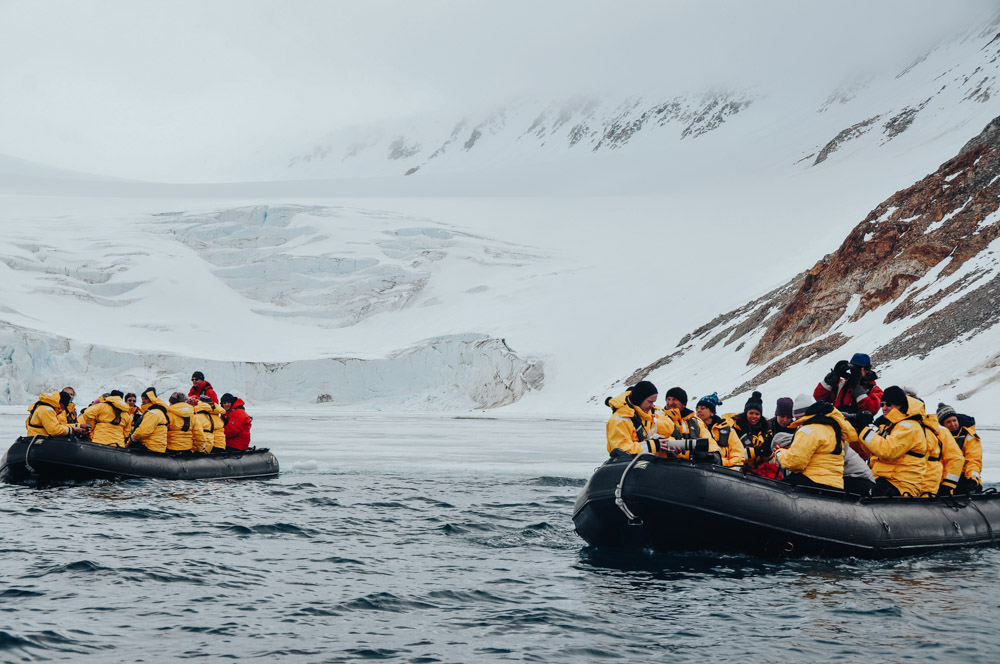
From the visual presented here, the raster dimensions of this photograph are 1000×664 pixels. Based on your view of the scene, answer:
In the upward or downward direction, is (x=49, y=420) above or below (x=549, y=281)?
below

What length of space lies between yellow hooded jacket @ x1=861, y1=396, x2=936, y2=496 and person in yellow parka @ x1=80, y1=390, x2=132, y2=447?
11.6 metres

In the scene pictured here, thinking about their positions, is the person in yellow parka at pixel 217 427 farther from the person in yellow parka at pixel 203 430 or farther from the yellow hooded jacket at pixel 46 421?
the yellow hooded jacket at pixel 46 421

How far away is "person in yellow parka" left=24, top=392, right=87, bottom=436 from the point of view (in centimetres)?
1561

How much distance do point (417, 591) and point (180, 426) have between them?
29.2ft

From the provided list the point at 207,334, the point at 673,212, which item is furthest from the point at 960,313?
the point at 673,212

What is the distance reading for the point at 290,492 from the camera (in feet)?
51.7

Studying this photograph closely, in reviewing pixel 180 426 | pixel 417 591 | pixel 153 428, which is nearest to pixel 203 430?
pixel 180 426

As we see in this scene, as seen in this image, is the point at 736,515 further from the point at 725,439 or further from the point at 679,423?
the point at 725,439

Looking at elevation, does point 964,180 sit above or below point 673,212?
below

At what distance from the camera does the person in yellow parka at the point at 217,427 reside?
17.1 m

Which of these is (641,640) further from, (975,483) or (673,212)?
(673,212)

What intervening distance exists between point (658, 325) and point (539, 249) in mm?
23948

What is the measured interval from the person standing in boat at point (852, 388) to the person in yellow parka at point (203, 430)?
10.2 meters

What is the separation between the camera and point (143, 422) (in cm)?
1616
